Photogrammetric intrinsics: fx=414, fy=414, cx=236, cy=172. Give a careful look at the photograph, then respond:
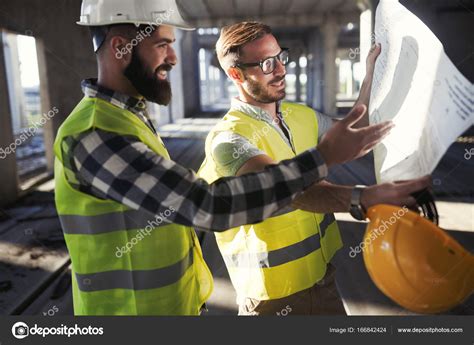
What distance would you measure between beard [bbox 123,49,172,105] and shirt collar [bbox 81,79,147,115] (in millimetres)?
→ 35

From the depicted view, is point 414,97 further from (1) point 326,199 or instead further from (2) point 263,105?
(2) point 263,105

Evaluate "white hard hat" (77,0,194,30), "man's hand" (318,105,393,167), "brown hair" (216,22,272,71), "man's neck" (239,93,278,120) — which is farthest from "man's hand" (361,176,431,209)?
"white hard hat" (77,0,194,30)

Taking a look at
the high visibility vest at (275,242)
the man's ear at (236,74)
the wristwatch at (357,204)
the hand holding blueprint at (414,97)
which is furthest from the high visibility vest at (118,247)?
the hand holding blueprint at (414,97)

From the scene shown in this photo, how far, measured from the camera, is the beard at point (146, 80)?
1.02m

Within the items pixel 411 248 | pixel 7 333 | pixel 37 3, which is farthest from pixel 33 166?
pixel 411 248

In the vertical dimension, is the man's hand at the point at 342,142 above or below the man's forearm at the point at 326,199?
above

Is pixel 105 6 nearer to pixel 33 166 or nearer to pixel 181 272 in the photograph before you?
pixel 181 272

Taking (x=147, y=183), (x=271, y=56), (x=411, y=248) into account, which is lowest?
(x=411, y=248)

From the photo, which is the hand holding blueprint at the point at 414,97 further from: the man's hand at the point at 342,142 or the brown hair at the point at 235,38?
the brown hair at the point at 235,38

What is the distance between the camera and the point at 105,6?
102cm

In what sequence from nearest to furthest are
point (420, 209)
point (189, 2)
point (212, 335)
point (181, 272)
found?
point (420, 209) → point (181, 272) → point (212, 335) → point (189, 2)

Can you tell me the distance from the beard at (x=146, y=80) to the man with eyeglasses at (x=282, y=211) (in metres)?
0.21

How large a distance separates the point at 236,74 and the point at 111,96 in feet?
1.20

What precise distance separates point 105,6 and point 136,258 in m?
0.63
